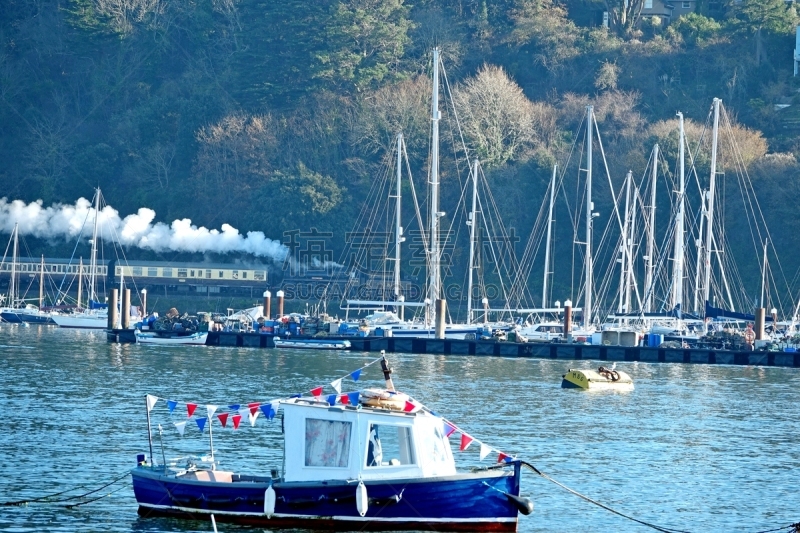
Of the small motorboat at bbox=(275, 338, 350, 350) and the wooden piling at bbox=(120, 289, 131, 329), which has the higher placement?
the wooden piling at bbox=(120, 289, 131, 329)

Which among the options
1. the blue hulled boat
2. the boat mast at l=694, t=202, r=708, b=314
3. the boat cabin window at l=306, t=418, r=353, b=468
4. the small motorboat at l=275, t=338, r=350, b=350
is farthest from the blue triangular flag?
the boat mast at l=694, t=202, r=708, b=314

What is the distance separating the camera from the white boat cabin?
114 feet

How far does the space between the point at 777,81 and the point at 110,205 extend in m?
57.4

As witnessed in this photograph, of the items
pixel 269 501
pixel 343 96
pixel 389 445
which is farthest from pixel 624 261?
pixel 269 501

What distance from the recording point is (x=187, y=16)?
146 m

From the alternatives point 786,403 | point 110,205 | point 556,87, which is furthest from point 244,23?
point 786,403

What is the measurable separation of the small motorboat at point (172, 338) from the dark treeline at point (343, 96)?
30037 millimetres

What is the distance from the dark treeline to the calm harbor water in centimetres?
3487

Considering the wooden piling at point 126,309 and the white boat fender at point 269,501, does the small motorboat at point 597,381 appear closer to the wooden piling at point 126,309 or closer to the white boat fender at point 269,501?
the wooden piling at point 126,309

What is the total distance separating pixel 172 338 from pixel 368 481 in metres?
59.0

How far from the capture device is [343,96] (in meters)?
128

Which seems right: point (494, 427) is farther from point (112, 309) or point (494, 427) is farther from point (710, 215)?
point (112, 309)

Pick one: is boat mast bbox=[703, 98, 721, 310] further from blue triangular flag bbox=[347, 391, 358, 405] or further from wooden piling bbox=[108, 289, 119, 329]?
blue triangular flag bbox=[347, 391, 358, 405]

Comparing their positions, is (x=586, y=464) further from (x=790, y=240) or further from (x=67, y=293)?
(x=67, y=293)
